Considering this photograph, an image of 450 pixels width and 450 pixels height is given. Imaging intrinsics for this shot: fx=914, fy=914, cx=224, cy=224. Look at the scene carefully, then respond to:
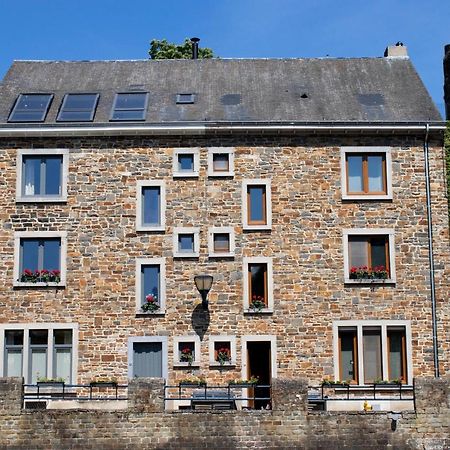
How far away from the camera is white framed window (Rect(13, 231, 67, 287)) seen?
25.1 metres

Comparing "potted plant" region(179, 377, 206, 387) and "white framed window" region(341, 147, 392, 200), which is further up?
"white framed window" region(341, 147, 392, 200)

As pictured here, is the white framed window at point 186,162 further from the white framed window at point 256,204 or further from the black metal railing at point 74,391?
the black metal railing at point 74,391

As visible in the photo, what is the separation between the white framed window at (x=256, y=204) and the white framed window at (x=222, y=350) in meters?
3.19

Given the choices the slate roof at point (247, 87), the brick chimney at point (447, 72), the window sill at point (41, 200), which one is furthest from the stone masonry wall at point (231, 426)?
the brick chimney at point (447, 72)

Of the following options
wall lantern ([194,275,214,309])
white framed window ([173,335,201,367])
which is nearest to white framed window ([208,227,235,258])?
wall lantern ([194,275,214,309])

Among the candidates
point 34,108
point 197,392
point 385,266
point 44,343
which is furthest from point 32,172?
point 385,266

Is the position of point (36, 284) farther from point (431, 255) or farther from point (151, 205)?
point (431, 255)

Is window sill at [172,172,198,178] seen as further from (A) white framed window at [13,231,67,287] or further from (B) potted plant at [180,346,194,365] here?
(B) potted plant at [180,346,194,365]

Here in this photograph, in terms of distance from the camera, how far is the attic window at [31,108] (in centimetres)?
2608

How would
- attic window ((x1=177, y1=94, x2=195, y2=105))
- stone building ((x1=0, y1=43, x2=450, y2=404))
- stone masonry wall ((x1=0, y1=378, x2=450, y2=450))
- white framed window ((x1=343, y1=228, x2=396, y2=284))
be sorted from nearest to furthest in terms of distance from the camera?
stone masonry wall ((x1=0, y1=378, x2=450, y2=450)), stone building ((x1=0, y1=43, x2=450, y2=404)), white framed window ((x1=343, y1=228, x2=396, y2=284)), attic window ((x1=177, y1=94, x2=195, y2=105))

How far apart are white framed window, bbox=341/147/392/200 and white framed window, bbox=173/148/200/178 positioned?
4.13 meters

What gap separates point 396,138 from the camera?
26016mm

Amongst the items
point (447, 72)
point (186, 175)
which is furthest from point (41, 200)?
point (447, 72)

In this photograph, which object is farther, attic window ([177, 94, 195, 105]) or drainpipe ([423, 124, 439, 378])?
attic window ([177, 94, 195, 105])
